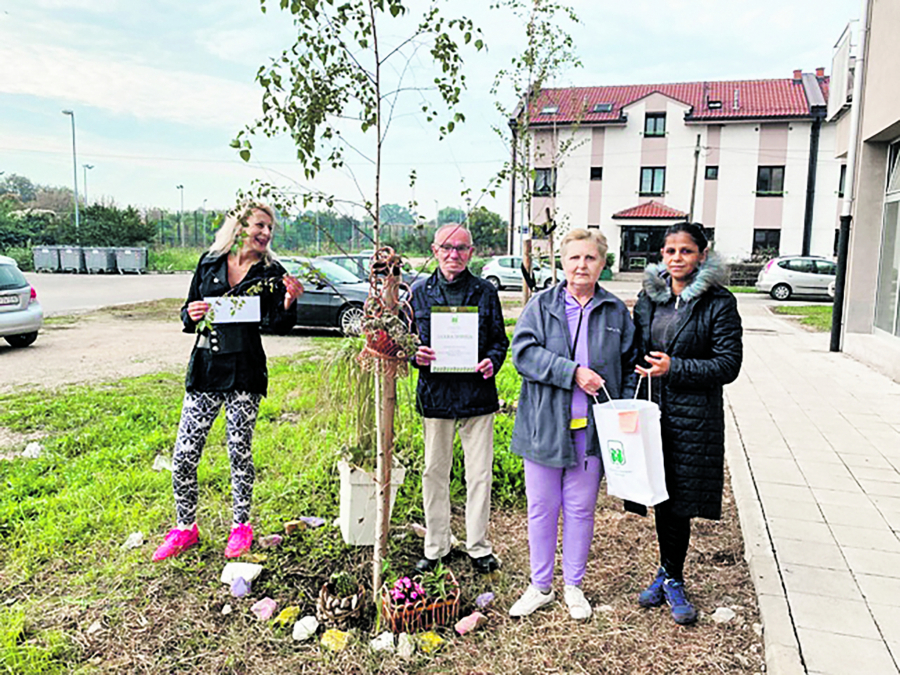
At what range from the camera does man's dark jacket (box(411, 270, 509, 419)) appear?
10.4 feet

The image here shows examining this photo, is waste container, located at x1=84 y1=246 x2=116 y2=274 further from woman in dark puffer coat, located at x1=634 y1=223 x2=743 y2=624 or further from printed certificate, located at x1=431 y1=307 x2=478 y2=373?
woman in dark puffer coat, located at x1=634 y1=223 x2=743 y2=624

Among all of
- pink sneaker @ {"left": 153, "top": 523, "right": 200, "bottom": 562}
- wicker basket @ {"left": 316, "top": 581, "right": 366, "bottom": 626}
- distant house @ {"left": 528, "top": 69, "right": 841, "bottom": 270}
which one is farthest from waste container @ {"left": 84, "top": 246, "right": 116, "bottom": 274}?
wicker basket @ {"left": 316, "top": 581, "right": 366, "bottom": 626}

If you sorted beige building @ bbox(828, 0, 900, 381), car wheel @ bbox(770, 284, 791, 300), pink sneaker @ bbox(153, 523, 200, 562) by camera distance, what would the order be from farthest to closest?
1. car wheel @ bbox(770, 284, 791, 300)
2. beige building @ bbox(828, 0, 900, 381)
3. pink sneaker @ bbox(153, 523, 200, 562)

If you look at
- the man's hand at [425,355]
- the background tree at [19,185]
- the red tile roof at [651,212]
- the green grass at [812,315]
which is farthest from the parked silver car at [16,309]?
the background tree at [19,185]

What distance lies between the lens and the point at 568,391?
2920 millimetres

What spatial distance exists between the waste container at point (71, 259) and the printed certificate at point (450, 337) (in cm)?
3682

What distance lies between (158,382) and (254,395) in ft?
17.5

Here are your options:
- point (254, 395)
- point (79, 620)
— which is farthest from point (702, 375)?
point (79, 620)

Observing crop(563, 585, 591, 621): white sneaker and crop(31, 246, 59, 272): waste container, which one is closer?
crop(563, 585, 591, 621): white sneaker

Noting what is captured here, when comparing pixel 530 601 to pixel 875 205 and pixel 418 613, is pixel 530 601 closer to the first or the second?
pixel 418 613

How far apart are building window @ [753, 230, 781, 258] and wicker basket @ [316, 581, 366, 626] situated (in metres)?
35.3

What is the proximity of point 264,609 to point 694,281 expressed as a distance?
2416 mm

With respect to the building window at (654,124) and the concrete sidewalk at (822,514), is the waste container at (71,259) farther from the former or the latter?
the concrete sidewalk at (822,514)

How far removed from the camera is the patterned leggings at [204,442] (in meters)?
3.35
